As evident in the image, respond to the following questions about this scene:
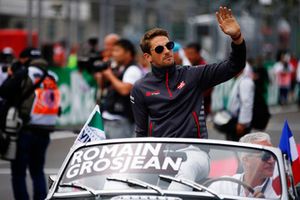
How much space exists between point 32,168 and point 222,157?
4.89 metres

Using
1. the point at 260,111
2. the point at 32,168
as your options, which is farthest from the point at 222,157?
the point at 260,111

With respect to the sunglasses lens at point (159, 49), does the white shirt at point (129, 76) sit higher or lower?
lower

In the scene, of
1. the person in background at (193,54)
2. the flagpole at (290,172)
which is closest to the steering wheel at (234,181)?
the flagpole at (290,172)

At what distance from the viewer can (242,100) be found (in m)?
12.6

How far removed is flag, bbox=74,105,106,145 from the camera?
8.25 meters

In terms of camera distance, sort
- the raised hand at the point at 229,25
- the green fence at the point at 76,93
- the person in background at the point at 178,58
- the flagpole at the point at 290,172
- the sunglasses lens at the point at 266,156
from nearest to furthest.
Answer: the sunglasses lens at the point at 266,156 → the flagpole at the point at 290,172 → the raised hand at the point at 229,25 → the person in background at the point at 178,58 → the green fence at the point at 76,93

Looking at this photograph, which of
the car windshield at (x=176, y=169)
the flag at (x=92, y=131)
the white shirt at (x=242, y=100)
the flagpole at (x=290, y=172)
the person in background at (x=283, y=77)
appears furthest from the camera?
the person in background at (x=283, y=77)

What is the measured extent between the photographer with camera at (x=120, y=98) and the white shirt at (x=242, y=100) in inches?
47.1

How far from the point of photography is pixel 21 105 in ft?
38.3

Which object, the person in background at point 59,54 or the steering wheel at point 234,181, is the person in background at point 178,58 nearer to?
the steering wheel at point 234,181

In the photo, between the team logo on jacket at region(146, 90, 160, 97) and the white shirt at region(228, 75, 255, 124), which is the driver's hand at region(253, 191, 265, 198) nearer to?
the team logo on jacket at region(146, 90, 160, 97)

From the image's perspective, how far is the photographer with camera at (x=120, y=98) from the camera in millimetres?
12219

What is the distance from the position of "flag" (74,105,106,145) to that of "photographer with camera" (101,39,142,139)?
3.68m

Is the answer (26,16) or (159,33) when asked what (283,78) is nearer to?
(26,16)
